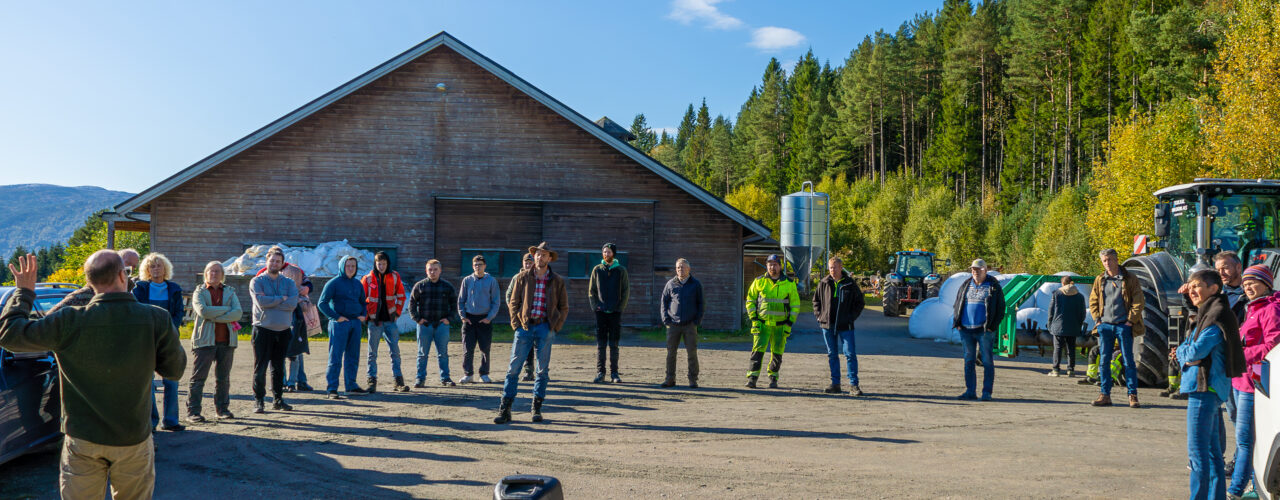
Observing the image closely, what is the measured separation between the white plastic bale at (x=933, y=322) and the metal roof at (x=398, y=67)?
4462 millimetres

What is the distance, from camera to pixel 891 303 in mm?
28828

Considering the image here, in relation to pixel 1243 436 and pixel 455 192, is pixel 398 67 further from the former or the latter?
pixel 1243 436

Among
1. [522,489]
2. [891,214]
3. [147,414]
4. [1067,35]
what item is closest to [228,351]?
[147,414]

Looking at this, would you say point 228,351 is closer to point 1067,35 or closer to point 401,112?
point 401,112

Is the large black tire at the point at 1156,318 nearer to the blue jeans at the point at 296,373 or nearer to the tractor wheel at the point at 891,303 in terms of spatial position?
the blue jeans at the point at 296,373

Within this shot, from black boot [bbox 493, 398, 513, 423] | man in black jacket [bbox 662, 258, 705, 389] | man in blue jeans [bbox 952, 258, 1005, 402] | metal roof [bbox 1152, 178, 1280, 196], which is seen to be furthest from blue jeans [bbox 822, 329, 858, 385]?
metal roof [bbox 1152, 178, 1280, 196]

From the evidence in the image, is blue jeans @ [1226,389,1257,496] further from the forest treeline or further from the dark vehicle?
the forest treeline

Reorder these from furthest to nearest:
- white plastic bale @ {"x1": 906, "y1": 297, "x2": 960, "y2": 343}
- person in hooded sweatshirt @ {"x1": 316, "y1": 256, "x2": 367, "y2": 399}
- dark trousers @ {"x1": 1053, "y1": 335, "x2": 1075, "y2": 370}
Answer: white plastic bale @ {"x1": 906, "y1": 297, "x2": 960, "y2": 343} < dark trousers @ {"x1": 1053, "y1": 335, "x2": 1075, "y2": 370} < person in hooded sweatshirt @ {"x1": 316, "y1": 256, "x2": 367, "y2": 399}

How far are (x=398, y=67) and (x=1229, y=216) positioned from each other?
18.1m

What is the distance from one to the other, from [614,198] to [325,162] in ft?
25.0

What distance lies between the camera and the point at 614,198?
21.0 m

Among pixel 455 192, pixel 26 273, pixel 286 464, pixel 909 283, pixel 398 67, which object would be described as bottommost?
pixel 286 464

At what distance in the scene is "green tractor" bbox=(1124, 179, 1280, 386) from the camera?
10.8 metres

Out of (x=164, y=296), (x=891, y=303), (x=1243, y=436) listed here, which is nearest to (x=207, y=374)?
(x=164, y=296)
